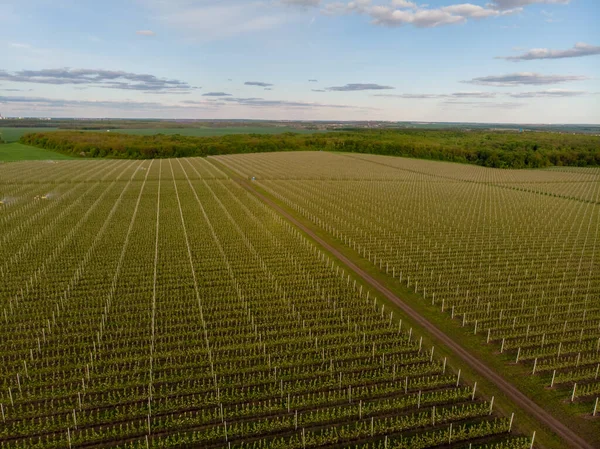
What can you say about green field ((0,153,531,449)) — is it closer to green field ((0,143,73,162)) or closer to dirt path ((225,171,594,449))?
dirt path ((225,171,594,449))

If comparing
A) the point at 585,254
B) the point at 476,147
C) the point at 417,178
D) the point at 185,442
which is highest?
the point at 476,147

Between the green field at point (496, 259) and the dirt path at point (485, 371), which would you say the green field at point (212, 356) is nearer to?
the dirt path at point (485, 371)

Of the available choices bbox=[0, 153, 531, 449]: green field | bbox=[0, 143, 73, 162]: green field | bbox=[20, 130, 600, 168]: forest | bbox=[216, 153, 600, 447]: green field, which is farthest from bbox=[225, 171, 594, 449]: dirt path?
bbox=[20, 130, 600, 168]: forest

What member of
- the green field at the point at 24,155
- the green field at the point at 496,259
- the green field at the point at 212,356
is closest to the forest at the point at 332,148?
the green field at the point at 24,155

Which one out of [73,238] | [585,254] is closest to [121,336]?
[73,238]

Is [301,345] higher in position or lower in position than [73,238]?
lower

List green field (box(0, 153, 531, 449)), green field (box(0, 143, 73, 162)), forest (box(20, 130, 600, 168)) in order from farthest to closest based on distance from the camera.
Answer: forest (box(20, 130, 600, 168)), green field (box(0, 143, 73, 162)), green field (box(0, 153, 531, 449))

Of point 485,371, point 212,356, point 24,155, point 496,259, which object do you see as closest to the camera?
point 485,371

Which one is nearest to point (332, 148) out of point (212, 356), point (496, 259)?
point (496, 259)

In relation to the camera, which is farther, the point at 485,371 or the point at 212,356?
the point at 212,356

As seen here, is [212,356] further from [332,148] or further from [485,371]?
[332,148]

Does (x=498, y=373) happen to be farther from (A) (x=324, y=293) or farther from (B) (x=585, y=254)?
(B) (x=585, y=254)
